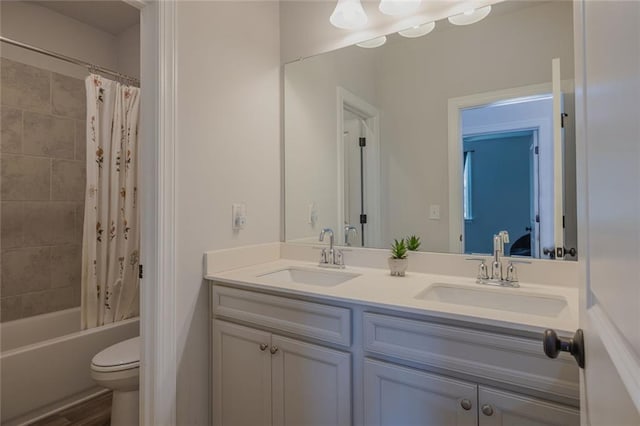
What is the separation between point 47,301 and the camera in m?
2.30

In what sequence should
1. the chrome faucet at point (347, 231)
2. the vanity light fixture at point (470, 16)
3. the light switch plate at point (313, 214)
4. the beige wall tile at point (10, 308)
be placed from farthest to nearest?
1. the beige wall tile at point (10, 308)
2. the light switch plate at point (313, 214)
3. the chrome faucet at point (347, 231)
4. the vanity light fixture at point (470, 16)

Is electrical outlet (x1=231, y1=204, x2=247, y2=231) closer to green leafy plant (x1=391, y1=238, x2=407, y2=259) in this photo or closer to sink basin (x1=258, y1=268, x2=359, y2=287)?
sink basin (x1=258, y1=268, x2=359, y2=287)

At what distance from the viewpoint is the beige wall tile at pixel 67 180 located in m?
2.35

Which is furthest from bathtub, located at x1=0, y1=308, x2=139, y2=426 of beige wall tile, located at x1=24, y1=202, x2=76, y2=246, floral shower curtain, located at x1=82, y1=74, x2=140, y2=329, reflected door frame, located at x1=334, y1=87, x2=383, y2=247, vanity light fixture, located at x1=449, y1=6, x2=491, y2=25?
vanity light fixture, located at x1=449, y1=6, x2=491, y2=25

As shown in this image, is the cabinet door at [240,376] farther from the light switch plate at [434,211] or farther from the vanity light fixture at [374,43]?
the vanity light fixture at [374,43]

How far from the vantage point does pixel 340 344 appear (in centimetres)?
120

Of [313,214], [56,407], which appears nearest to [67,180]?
[56,407]

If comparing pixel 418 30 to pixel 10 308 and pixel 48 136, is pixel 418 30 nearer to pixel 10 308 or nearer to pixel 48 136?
pixel 48 136

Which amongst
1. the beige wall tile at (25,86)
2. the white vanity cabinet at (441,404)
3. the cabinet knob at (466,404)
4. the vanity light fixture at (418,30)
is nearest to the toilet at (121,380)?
the white vanity cabinet at (441,404)

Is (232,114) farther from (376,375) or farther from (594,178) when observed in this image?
(594,178)

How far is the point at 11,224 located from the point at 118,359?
136 cm

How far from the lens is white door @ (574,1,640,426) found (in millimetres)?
337

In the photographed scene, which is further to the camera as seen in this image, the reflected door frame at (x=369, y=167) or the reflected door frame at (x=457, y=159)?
the reflected door frame at (x=369, y=167)

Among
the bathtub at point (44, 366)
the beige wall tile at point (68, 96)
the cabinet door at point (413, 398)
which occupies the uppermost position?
the beige wall tile at point (68, 96)
